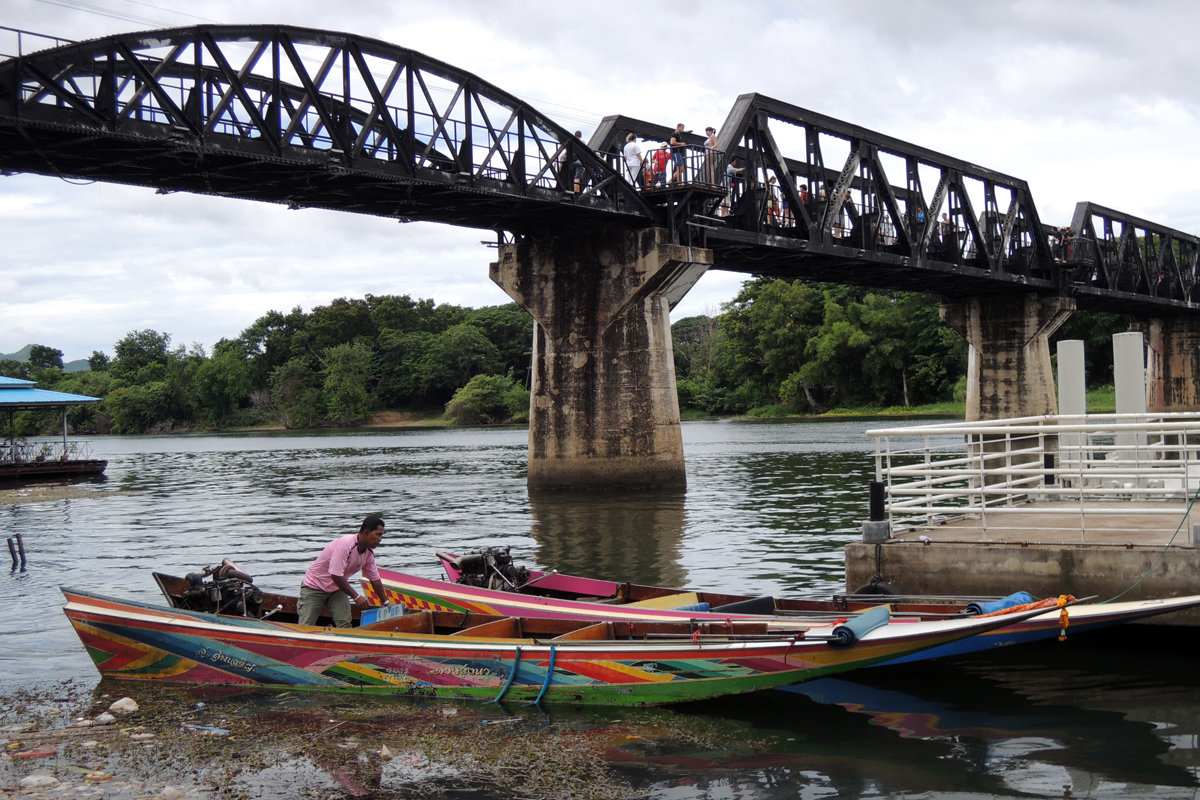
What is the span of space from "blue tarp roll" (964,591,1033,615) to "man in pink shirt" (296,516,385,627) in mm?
6744

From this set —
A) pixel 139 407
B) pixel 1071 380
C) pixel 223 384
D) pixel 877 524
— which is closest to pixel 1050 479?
pixel 1071 380

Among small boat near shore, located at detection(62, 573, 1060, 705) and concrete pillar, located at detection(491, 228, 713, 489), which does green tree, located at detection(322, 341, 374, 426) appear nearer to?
concrete pillar, located at detection(491, 228, 713, 489)

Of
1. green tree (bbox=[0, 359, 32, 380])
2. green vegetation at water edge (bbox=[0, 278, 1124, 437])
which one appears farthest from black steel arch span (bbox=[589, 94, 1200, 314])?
green tree (bbox=[0, 359, 32, 380])

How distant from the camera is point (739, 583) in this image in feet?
65.0

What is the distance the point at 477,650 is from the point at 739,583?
8.56 metres

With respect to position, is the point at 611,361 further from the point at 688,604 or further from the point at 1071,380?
the point at 688,604

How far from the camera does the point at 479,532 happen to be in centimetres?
2900

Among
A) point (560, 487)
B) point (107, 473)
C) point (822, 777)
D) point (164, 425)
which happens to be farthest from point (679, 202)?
point (164, 425)

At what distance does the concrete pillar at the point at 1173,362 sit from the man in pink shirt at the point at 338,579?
88.1 m

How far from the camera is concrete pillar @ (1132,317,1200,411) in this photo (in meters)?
89.5

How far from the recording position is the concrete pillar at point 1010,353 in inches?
2418

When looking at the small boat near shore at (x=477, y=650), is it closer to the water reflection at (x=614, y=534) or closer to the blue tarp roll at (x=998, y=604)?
the blue tarp roll at (x=998, y=604)

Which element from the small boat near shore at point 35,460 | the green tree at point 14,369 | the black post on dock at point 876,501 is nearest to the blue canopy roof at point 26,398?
the small boat near shore at point 35,460

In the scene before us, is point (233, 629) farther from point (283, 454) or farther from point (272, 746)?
point (283, 454)
